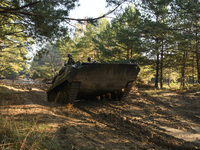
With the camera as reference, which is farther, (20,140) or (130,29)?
(130,29)

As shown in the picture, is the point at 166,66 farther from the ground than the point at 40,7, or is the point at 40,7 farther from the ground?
the point at 40,7

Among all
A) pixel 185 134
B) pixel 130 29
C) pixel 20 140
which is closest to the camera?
pixel 20 140

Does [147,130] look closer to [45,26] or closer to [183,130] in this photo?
[183,130]

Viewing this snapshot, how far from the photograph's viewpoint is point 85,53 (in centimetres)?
2305

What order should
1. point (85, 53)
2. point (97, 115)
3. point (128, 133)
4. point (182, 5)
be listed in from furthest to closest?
1. point (85, 53)
2. point (182, 5)
3. point (97, 115)
4. point (128, 133)

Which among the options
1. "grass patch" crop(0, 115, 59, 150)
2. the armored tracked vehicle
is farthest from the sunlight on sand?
the armored tracked vehicle

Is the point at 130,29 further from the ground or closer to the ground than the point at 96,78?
further from the ground

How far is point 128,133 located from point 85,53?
20.5m

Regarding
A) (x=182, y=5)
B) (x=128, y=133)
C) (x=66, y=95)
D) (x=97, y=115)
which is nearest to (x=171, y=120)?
(x=128, y=133)

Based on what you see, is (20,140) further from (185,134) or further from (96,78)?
(96,78)

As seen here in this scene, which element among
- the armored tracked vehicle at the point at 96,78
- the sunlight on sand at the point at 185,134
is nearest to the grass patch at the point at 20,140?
the sunlight on sand at the point at 185,134

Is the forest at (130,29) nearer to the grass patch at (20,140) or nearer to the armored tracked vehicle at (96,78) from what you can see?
the armored tracked vehicle at (96,78)

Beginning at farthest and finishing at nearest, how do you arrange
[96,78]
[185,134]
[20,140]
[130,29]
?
[130,29]
[96,78]
[185,134]
[20,140]

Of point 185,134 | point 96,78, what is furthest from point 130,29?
point 185,134
